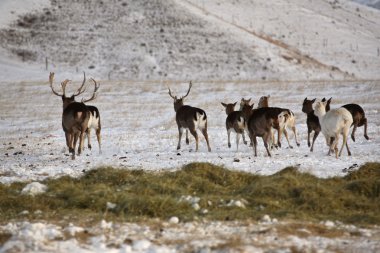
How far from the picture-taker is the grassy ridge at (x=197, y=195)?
8.36 m

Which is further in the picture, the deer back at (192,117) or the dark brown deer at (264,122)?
the deer back at (192,117)

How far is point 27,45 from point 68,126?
175ft

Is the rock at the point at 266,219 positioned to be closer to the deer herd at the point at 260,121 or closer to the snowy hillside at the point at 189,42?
the deer herd at the point at 260,121

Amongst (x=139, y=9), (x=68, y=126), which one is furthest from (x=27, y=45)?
(x=68, y=126)

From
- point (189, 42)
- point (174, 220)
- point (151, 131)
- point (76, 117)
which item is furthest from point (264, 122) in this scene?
point (189, 42)

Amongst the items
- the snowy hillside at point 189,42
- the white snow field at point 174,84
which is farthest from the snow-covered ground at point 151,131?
the snowy hillside at point 189,42

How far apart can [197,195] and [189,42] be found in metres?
57.4

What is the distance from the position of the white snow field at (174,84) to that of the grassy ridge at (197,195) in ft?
1.93

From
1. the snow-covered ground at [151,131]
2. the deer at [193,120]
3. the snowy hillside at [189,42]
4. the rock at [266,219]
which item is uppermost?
the snowy hillside at [189,42]

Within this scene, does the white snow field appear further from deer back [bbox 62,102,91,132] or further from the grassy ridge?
deer back [bbox 62,102,91,132]

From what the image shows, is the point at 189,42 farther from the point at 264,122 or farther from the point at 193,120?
the point at 264,122

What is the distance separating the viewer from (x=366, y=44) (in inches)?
2940

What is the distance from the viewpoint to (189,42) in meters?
65.9

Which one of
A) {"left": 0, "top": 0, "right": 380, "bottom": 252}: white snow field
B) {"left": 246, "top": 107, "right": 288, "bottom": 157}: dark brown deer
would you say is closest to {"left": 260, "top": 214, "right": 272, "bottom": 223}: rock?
{"left": 0, "top": 0, "right": 380, "bottom": 252}: white snow field
